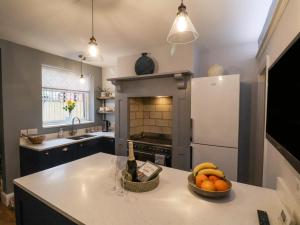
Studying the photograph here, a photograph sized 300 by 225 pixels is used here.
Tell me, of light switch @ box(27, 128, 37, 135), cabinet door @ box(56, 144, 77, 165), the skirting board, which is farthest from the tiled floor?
light switch @ box(27, 128, 37, 135)

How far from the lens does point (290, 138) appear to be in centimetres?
80

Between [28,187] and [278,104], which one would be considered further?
[28,187]

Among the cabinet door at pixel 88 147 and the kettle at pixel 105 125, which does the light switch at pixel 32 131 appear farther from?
the kettle at pixel 105 125

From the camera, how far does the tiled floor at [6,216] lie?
2178 millimetres

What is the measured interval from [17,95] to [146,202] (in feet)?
9.13

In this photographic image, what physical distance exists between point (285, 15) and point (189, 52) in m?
1.46

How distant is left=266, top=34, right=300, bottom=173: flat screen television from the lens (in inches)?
27.8

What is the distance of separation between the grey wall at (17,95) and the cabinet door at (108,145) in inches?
44.8

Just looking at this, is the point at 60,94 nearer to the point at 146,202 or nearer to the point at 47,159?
the point at 47,159

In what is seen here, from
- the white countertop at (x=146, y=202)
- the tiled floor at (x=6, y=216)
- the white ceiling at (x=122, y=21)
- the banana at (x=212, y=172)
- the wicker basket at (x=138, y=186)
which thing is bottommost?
the tiled floor at (x=6, y=216)

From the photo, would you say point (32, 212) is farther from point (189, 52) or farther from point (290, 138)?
point (189, 52)

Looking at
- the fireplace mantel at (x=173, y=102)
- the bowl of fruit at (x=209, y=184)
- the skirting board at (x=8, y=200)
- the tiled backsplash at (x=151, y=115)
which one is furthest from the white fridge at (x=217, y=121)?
the skirting board at (x=8, y=200)

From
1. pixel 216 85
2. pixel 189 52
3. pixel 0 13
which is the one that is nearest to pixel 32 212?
pixel 0 13

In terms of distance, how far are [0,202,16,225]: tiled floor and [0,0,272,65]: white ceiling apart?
8.18 ft
